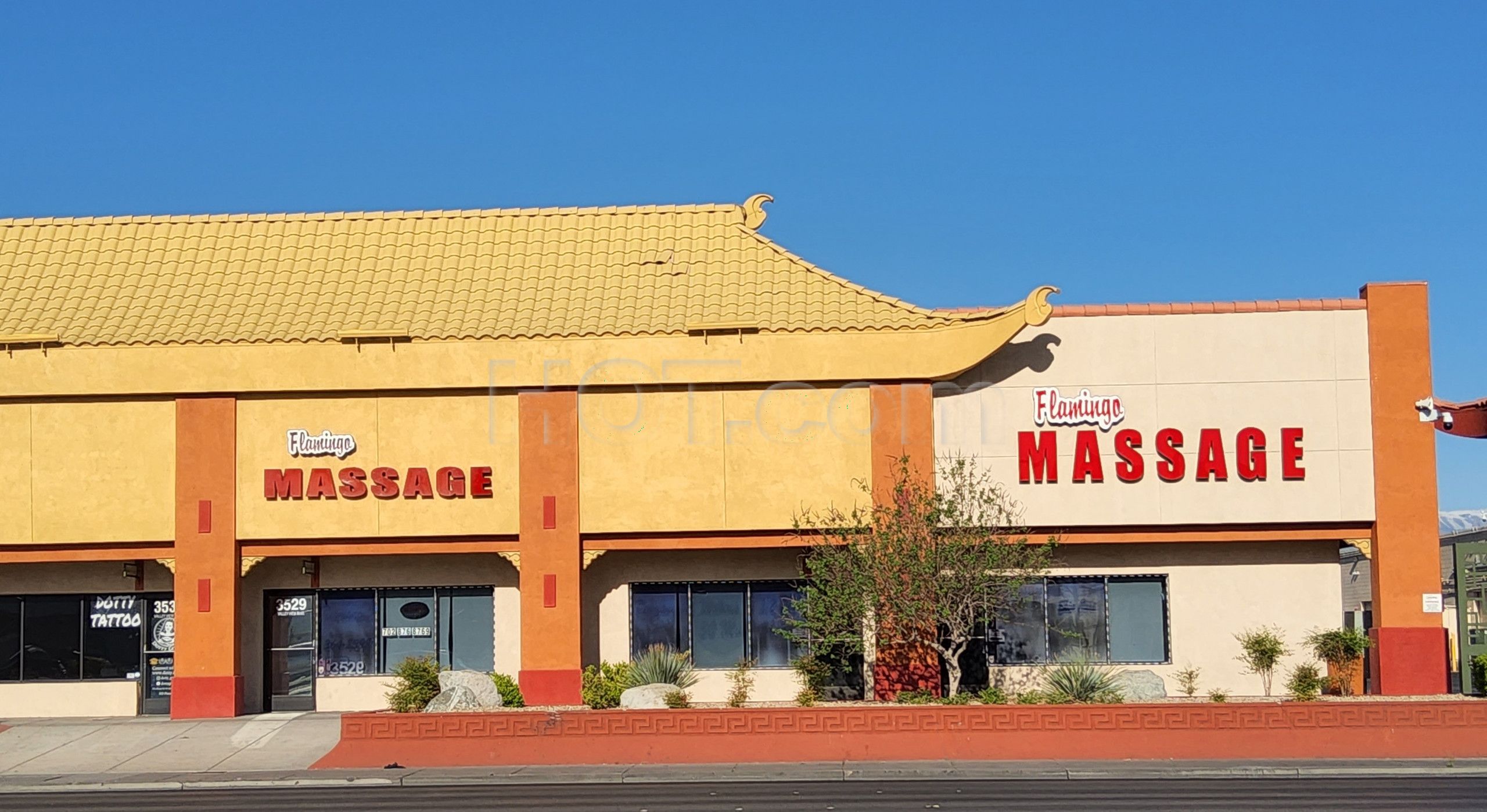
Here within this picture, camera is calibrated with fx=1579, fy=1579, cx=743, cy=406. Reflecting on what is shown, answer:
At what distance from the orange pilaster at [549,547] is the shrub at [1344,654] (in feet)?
54.9

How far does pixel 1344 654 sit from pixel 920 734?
38.8 feet

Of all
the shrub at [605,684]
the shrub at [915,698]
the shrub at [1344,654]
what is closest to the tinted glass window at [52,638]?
the shrub at [605,684]

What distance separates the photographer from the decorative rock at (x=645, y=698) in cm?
3247

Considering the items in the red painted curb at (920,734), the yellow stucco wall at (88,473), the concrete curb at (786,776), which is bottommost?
the concrete curb at (786,776)

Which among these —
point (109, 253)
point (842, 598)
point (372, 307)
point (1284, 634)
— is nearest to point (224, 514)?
point (372, 307)

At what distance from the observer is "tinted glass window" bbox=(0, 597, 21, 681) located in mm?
37594

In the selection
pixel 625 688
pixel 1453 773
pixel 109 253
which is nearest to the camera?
pixel 1453 773

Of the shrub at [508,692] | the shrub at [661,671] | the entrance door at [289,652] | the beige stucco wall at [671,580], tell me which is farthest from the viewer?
the entrance door at [289,652]

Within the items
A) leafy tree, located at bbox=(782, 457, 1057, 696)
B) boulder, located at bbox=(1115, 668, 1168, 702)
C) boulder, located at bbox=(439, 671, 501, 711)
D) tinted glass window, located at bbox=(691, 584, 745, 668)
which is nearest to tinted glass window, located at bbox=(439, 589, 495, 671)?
boulder, located at bbox=(439, 671, 501, 711)

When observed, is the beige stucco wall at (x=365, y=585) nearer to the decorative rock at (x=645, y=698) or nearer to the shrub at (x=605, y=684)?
the shrub at (x=605, y=684)

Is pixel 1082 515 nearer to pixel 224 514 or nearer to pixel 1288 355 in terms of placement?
pixel 1288 355

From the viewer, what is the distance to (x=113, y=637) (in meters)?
37.8

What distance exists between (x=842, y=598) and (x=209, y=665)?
48.0 ft

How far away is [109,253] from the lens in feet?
131
